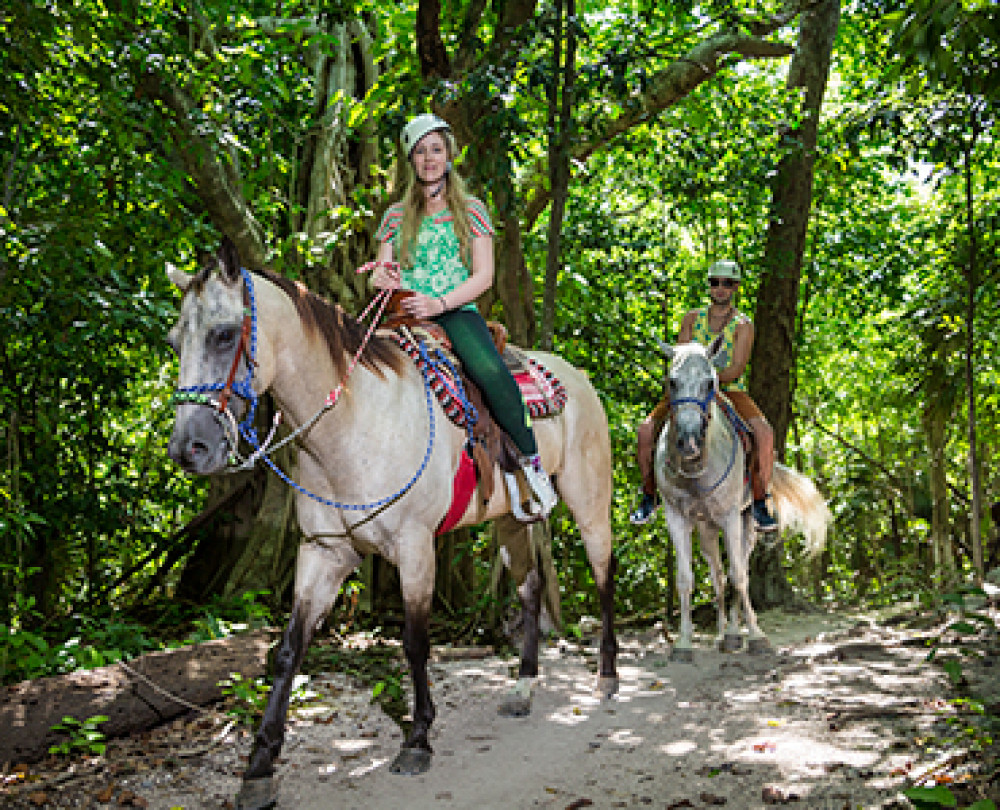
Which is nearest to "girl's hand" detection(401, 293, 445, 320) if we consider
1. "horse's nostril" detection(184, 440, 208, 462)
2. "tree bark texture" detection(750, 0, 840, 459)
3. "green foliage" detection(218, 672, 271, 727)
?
"horse's nostril" detection(184, 440, 208, 462)

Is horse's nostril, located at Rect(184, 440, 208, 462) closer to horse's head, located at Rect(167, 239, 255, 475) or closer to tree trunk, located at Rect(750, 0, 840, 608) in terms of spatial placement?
horse's head, located at Rect(167, 239, 255, 475)

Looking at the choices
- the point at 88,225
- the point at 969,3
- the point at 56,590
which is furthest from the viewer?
the point at 56,590

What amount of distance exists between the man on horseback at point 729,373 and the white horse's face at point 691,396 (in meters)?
0.77

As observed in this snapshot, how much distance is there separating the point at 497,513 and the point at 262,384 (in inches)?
76.1

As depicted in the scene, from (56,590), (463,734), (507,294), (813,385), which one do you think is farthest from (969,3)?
(813,385)

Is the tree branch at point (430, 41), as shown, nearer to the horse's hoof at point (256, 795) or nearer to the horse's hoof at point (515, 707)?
the horse's hoof at point (515, 707)

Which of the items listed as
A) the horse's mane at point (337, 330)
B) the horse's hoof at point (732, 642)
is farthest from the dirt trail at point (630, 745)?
the horse's mane at point (337, 330)

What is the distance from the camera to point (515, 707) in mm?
4973

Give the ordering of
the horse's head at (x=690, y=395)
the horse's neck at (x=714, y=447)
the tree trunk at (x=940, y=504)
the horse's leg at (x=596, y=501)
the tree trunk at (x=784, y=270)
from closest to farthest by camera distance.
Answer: the horse's leg at (x=596, y=501)
the horse's head at (x=690, y=395)
the horse's neck at (x=714, y=447)
the tree trunk at (x=784, y=270)
the tree trunk at (x=940, y=504)

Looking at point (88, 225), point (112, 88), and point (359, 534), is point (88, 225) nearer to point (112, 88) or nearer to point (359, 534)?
point (112, 88)

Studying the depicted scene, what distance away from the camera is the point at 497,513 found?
4.88m

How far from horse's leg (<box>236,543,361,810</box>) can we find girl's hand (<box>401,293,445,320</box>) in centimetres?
120

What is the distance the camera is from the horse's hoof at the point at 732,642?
691cm

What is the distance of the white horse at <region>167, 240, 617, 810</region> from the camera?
123 inches
